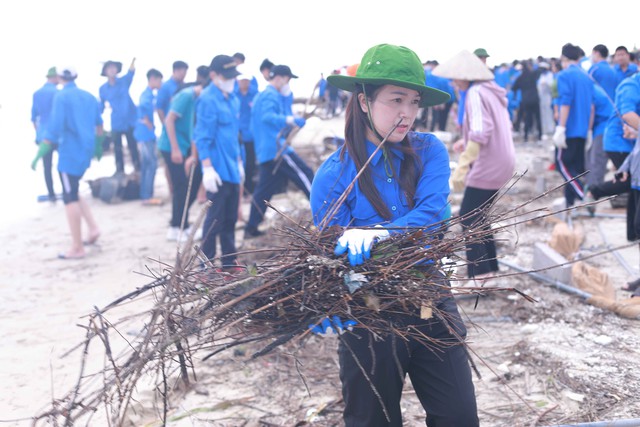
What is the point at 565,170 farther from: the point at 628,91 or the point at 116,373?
the point at 116,373

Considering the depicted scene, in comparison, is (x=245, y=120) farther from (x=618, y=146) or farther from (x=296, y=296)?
(x=296, y=296)

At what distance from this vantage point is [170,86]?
29.1 ft

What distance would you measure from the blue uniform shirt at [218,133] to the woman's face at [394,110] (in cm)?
350

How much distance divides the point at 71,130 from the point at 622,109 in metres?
5.54

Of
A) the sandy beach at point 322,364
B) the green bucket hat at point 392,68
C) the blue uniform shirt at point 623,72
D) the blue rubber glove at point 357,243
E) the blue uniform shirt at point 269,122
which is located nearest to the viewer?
the blue rubber glove at point 357,243

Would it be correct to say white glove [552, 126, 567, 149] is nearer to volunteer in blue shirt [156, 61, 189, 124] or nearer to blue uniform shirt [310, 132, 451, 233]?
volunteer in blue shirt [156, 61, 189, 124]

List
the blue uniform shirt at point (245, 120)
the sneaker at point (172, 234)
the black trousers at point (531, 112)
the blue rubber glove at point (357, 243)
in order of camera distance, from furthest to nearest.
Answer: the black trousers at point (531, 112) → the blue uniform shirt at point (245, 120) → the sneaker at point (172, 234) → the blue rubber glove at point (357, 243)

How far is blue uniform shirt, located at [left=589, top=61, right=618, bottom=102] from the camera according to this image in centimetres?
885

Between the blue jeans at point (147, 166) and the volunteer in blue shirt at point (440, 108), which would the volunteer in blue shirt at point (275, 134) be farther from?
the volunteer in blue shirt at point (440, 108)

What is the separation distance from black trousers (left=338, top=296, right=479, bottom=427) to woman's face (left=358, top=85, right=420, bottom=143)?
2.19 ft

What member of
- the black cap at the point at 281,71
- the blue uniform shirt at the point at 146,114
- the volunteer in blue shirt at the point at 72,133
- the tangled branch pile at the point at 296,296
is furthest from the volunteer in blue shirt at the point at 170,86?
the tangled branch pile at the point at 296,296

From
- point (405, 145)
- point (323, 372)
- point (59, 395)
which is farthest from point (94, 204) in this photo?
point (405, 145)

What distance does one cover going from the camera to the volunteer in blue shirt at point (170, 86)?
8805 mm

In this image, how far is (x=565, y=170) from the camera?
7395 millimetres
